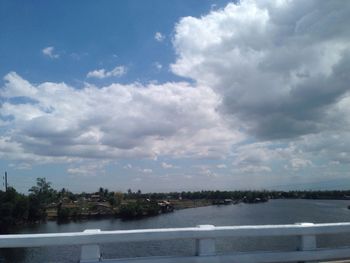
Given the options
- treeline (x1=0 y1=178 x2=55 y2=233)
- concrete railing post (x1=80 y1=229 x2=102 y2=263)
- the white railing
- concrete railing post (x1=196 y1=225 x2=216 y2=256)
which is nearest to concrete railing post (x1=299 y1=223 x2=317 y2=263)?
the white railing

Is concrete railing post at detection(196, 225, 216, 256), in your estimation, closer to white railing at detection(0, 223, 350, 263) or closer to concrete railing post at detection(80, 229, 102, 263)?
white railing at detection(0, 223, 350, 263)

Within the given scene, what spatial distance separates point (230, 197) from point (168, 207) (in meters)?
71.0

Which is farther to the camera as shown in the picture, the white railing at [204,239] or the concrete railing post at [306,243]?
the concrete railing post at [306,243]

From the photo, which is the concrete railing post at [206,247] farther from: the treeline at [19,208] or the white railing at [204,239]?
the treeline at [19,208]

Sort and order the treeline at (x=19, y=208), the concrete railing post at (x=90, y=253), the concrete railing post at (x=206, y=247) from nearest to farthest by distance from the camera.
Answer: the concrete railing post at (x=90, y=253) < the concrete railing post at (x=206, y=247) < the treeline at (x=19, y=208)

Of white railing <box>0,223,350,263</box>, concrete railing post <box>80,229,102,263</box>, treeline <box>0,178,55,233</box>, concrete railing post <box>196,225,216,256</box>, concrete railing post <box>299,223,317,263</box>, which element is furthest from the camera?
treeline <box>0,178,55,233</box>

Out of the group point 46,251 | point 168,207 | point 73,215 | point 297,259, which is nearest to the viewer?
→ point 297,259

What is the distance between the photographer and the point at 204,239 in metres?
6.57

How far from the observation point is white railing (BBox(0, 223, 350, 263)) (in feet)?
19.4

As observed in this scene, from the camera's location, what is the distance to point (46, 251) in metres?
34.1

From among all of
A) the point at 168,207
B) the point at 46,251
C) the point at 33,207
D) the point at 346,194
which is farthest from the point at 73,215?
the point at 346,194

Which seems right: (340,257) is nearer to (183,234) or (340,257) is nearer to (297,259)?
(297,259)

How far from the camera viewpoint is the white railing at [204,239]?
5.93m

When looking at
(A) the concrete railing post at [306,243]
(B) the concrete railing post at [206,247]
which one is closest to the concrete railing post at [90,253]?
(B) the concrete railing post at [206,247]
